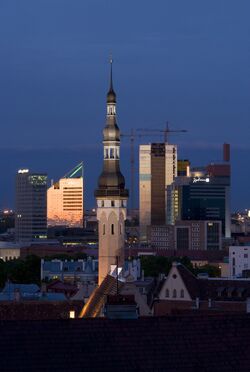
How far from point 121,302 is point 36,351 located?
6.05 m

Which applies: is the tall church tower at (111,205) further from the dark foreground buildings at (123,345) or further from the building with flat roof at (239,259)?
→ the dark foreground buildings at (123,345)

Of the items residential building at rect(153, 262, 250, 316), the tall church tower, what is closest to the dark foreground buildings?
residential building at rect(153, 262, 250, 316)

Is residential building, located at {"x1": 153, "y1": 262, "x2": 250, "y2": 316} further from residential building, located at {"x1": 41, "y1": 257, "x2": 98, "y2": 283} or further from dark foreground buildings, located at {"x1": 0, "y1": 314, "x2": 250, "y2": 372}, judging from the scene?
residential building, located at {"x1": 41, "y1": 257, "x2": 98, "y2": 283}

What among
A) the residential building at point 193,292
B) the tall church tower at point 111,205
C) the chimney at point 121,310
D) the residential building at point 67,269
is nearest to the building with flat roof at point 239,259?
the residential building at point 67,269

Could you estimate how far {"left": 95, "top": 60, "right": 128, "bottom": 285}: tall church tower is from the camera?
339ft

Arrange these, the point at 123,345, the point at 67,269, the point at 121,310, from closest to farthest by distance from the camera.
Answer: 1. the point at 123,345
2. the point at 121,310
3. the point at 67,269

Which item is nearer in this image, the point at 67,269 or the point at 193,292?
the point at 193,292

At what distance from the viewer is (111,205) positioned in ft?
343

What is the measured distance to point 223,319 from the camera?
32.6 meters

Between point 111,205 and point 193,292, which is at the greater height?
point 111,205

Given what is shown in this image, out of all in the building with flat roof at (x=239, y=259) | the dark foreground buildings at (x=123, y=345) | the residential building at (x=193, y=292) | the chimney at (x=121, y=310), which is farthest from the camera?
the building with flat roof at (x=239, y=259)

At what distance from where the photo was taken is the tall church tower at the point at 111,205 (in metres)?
103

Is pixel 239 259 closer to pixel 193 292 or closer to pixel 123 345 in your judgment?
pixel 193 292

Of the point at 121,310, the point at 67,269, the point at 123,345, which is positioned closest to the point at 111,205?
the point at 67,269
